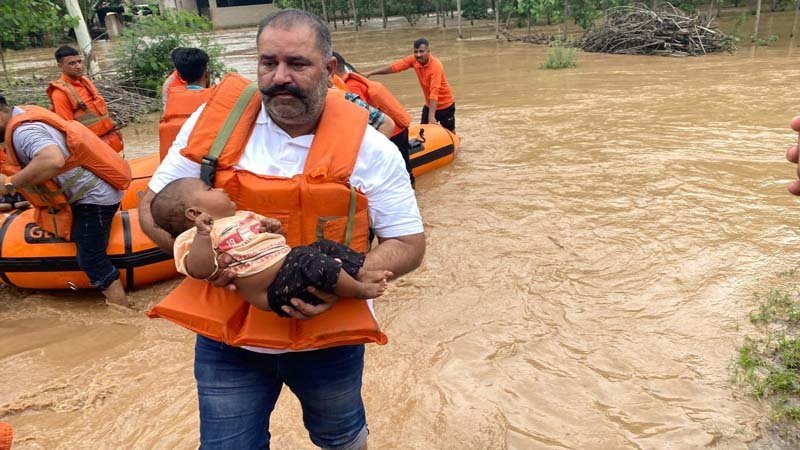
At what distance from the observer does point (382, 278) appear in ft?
5.79

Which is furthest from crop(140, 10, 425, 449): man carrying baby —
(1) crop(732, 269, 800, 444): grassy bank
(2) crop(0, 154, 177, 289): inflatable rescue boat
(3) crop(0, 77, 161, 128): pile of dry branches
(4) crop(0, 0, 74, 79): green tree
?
(4) crop(0, 0, 74, 79): green tree

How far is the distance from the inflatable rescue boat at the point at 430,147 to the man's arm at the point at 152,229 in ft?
17.0

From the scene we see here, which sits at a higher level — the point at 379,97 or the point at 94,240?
the point at 379,97

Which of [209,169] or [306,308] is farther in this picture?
[209,169]

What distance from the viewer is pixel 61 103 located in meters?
5.75

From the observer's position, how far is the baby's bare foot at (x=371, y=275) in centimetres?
174

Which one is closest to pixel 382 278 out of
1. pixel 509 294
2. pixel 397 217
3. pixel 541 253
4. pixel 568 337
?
pixel 397 217

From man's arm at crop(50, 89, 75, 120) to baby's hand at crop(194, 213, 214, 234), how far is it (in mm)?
5011

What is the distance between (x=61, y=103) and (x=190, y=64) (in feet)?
6.40

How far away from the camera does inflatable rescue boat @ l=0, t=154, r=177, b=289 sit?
4484mm

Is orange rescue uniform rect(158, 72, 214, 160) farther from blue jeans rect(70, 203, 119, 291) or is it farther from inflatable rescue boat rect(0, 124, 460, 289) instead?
inflatable rescue boat rect(0, 124, 460, 289)

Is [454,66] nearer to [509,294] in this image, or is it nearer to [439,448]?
[509,294]

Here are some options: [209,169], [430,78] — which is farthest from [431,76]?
[209,169]

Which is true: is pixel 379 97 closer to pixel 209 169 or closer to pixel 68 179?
pixel 68 179
